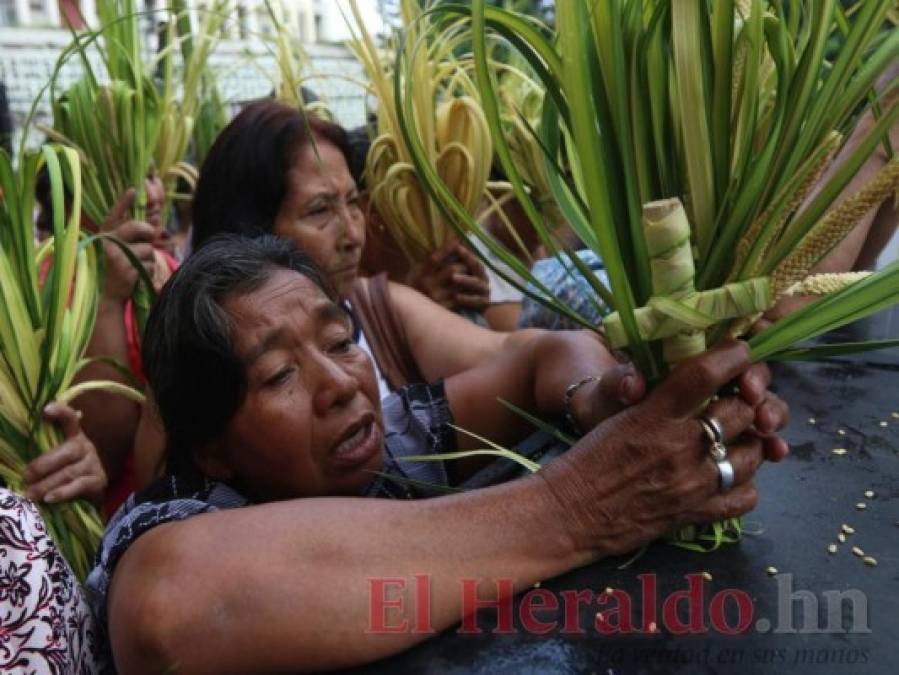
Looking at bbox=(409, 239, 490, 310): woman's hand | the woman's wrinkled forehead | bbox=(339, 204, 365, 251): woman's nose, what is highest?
the woman's wrinkled forehead

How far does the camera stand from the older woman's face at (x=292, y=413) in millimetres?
1145

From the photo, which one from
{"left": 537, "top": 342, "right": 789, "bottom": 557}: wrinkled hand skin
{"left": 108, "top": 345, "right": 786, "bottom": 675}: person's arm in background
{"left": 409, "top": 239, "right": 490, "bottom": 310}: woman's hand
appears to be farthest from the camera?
{"left": 409, "top": 239, "right": 490, "bottom": 310}: woman's hand

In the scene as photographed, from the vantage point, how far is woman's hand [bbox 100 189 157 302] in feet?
6.29

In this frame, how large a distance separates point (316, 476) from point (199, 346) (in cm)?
24

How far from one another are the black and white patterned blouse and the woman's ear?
0.05 feet

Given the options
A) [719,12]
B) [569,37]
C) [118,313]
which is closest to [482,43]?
[569,37]

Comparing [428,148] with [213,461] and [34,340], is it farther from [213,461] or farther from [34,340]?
[213,461]

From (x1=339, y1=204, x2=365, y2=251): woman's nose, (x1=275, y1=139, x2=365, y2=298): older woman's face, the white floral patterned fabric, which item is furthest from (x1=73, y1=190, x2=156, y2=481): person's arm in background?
the white floral patterned fabric

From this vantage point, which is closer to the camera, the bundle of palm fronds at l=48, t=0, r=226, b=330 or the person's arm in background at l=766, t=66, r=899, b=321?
the person's arm in background at l=766, t=66, r=899, b=321

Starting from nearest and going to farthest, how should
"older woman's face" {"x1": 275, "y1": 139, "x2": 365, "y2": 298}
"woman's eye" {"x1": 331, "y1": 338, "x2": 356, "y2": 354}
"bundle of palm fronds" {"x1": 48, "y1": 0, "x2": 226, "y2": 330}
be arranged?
"woman's eye" {"x1": 331, "y1": 338, "x2": 356, "y2": 354} → "older woman's face" {"x1": 275, "y1": 139, "x2": 365, "y2": 298} → "bundle of palm fronds" {"x1": 48, "y1": 0, "x2": 226, "y2": 330}

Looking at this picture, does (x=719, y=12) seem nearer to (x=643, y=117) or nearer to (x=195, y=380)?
(x=643, y=117)

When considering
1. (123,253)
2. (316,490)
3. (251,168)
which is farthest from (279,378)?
(251,168)

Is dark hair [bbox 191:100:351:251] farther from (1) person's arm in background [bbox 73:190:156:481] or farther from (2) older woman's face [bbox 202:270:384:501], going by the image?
(2) older woman's face [bbox 202:270:384:501]

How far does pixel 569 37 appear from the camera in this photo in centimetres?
85
